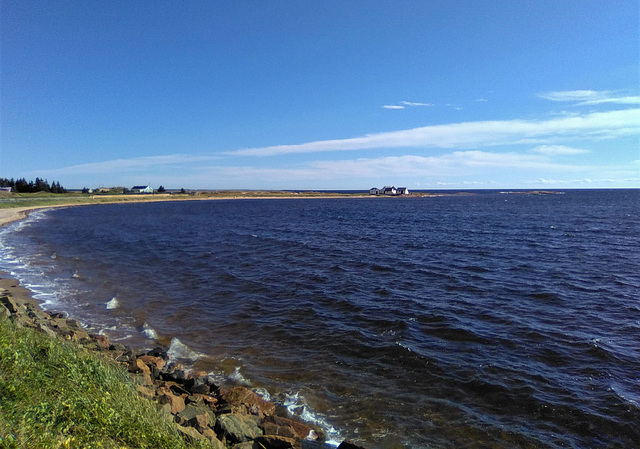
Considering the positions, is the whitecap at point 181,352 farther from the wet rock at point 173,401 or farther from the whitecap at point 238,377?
the wet rock at point 173,401

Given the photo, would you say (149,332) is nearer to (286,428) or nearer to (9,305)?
(9,305)

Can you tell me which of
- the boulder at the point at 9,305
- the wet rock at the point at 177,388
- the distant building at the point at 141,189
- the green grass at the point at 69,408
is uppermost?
the distant building at the point at 141,189

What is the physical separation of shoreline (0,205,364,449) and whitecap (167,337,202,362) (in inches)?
10.3

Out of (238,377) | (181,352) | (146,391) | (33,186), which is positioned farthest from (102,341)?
(33,186)

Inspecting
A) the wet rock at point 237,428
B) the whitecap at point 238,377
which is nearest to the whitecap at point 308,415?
the wet rock at point 237,428

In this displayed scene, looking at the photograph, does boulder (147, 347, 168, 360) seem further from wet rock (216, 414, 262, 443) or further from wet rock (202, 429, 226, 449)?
wet rock (202, 429, 226, 449)

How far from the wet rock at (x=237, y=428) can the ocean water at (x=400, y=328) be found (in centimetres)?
166

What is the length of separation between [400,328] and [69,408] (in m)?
11.8

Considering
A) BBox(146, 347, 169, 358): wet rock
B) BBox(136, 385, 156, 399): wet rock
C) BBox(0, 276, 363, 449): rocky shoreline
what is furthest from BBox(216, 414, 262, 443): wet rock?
BBox(146, 347, 169, 358): wet rock

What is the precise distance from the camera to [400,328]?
48.5ft

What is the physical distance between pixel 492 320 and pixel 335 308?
6942mm

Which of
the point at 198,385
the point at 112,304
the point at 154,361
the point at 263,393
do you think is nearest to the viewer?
the point at 198,385

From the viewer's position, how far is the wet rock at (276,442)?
7250mm

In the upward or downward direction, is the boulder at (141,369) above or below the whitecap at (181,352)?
above
